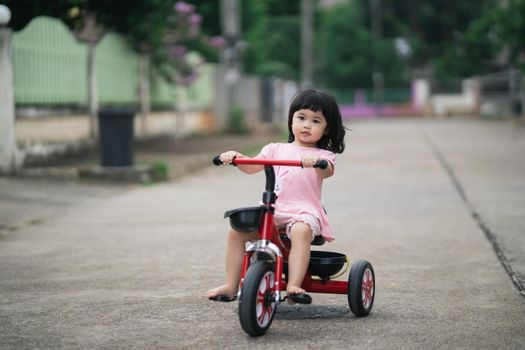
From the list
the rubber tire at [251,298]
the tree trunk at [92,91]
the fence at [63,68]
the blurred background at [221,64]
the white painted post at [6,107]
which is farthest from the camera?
the tree trunk at [92,91]

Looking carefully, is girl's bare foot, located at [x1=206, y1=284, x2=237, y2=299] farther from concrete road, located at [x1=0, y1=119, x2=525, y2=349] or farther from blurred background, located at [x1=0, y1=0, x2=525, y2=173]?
blurred background, located at [x1=0, y1=0, x2=525, y2=173]

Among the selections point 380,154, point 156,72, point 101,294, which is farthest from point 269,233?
point 156,72

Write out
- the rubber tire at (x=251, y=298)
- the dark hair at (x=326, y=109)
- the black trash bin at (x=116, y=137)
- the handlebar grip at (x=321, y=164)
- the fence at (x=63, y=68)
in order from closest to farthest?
the rubber tire at (x=251, y=298) → the handlebar grip at (x=321, y=164) → the dark hair at (x=326, y=109) → the black trash bin at (x=116, y=137) → the fence at (x=63, y=68)

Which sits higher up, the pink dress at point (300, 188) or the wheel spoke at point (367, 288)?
the pink dress at point (300, 188)

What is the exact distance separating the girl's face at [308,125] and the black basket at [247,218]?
61cm

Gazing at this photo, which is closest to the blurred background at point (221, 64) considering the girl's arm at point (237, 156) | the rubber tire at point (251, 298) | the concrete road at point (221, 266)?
the concrete road at point (221, 266)

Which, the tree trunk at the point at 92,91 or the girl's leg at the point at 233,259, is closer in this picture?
the girl's leg at the point at 233,259

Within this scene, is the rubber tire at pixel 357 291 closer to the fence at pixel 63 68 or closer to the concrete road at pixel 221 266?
the concrete road at pixel 221 266

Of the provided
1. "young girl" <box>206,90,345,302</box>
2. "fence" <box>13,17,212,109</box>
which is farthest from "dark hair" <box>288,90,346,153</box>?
"fence" <box>13,17,212,109</box>

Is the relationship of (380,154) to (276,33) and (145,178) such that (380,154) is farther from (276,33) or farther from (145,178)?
(276,33)

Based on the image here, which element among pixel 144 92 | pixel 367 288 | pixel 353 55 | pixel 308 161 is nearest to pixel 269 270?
pixel 308 161

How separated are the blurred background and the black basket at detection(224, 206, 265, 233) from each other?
7601 mm

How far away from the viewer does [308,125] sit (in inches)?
202

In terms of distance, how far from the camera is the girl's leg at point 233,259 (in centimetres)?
495
